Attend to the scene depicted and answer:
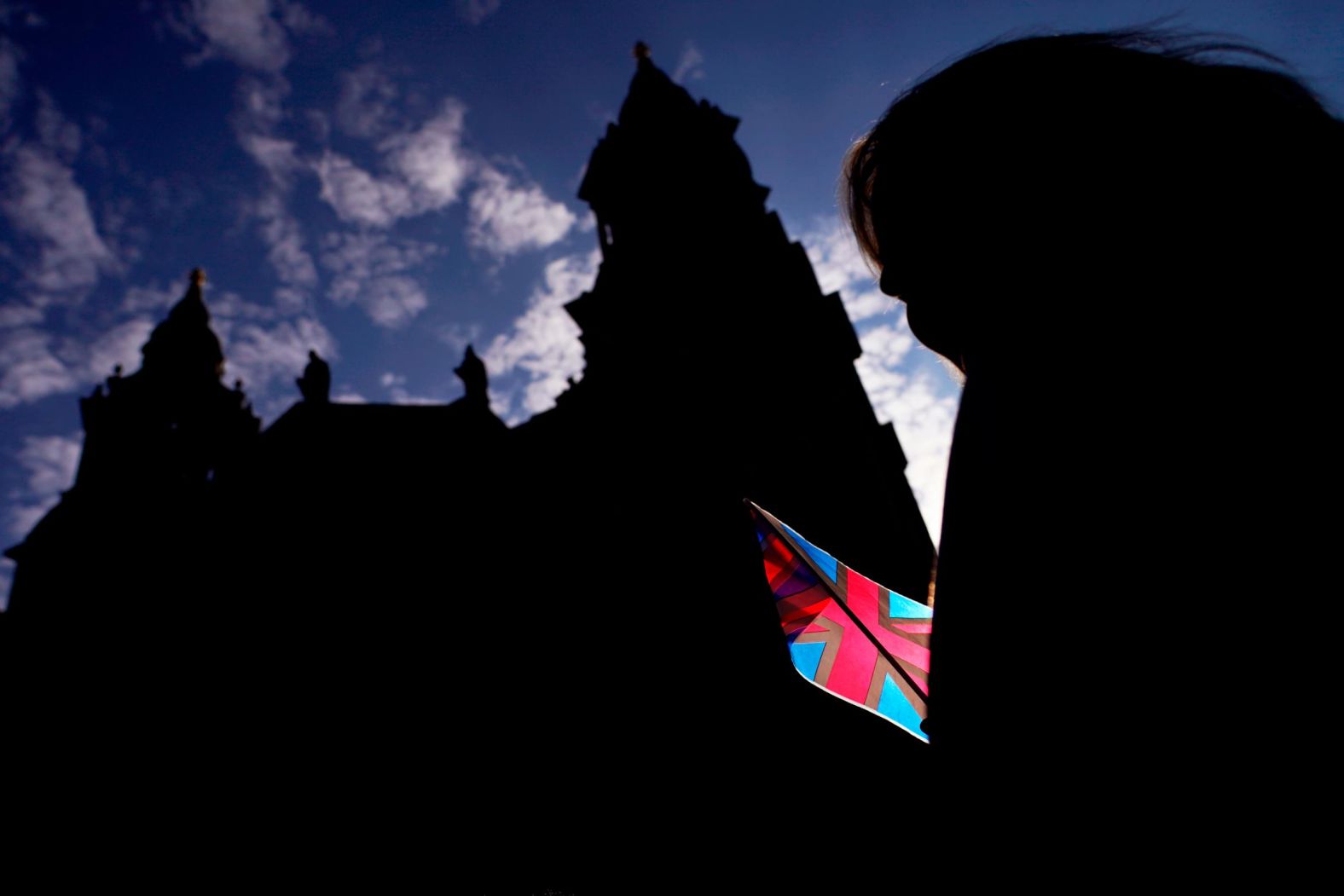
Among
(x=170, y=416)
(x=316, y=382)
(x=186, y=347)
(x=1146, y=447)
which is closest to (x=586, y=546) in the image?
(x=316, y=382)

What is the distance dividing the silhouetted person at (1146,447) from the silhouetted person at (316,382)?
20.4 metres

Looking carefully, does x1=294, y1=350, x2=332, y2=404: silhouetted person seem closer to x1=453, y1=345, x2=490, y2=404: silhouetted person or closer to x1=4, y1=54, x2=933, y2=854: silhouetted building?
x1=4, y1=54, x2=933, y2=854: silhouetted building

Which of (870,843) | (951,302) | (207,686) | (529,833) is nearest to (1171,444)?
(951,302)

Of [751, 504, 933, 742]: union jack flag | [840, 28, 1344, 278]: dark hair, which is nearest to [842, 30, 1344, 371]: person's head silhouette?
[840, 28, 1344, 278]: dark hair

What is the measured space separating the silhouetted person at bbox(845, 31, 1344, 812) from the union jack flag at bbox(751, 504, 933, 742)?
212 centimetres

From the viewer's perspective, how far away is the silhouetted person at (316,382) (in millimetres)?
18359

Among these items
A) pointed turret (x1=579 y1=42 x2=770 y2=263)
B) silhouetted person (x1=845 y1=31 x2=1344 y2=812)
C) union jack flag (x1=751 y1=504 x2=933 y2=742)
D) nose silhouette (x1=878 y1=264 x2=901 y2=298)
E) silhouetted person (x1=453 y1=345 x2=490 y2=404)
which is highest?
pointed turret (x1=579 y1=42 x2=770 y2=263)

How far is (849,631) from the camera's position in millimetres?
3607

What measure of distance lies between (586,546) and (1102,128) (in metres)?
12.8

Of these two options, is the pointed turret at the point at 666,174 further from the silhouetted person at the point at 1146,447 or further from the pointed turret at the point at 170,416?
the pointed turret at the point at 170,416

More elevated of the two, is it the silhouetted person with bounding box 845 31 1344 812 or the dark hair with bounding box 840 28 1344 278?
the dark hair with bounding box 840 28 1344 278

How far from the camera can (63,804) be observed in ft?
43.7

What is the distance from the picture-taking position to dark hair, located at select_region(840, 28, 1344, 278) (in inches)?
46.7

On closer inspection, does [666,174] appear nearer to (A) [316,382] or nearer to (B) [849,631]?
(A) [316,382]
